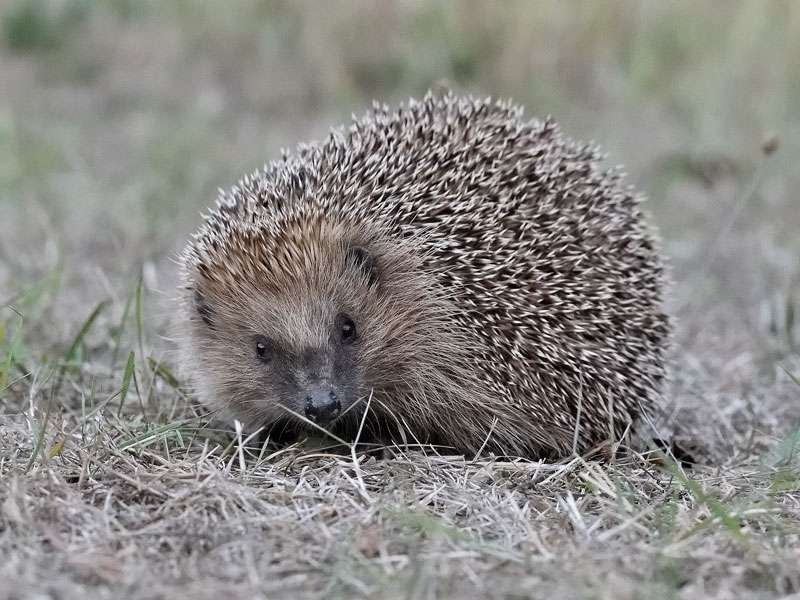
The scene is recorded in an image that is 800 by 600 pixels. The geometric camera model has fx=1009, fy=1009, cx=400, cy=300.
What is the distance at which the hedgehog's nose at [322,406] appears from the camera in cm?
324

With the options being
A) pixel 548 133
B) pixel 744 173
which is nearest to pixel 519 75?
pixel 744 173

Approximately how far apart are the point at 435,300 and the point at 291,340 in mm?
527

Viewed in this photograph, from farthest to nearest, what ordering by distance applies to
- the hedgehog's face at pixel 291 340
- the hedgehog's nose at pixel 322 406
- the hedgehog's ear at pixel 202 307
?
the hedgehog's ear at pixel 202 307
the hedgehog's face at pixel 291 340
the hedgehog's nose at pixel 322 406

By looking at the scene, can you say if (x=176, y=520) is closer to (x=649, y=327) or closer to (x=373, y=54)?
(x=649, y=327)

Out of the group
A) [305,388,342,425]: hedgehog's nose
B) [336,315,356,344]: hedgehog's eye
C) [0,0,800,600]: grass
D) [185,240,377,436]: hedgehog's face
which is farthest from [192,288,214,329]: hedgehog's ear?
[305,388,342,425]: hedgehog's nose

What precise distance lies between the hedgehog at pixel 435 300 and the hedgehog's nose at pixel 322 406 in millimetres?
79

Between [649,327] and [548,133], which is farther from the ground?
[548,133]

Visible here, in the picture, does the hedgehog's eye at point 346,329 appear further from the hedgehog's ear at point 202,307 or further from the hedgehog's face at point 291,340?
the hedgehog's ear at point 202,307

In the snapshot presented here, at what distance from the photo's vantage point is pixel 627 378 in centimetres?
356

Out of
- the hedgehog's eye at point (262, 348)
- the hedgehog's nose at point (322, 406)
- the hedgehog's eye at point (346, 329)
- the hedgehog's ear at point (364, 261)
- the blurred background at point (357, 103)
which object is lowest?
the hedgehog's nose at point (322, 406)

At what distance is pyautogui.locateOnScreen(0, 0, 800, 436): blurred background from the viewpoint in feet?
19.6

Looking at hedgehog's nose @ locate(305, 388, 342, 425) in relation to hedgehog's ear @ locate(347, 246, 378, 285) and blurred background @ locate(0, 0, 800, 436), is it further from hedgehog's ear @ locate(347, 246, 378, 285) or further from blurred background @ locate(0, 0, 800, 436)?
blurred background @ locate(0, 0, 800, 436)

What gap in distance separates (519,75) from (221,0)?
11.2 ft

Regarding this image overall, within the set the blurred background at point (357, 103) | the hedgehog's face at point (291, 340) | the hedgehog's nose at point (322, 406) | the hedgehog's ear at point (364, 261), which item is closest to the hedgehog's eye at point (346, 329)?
the hedgehog's face at point (291, 340)
